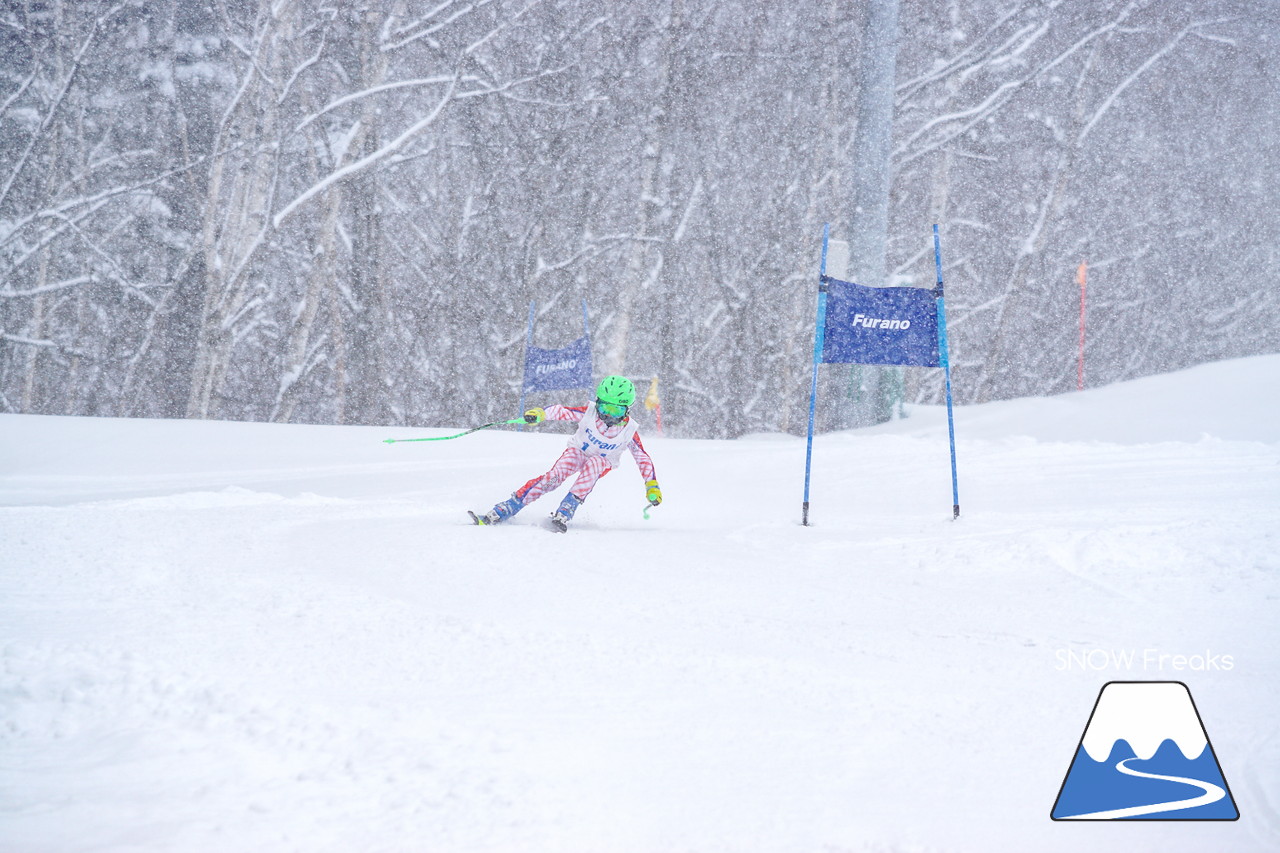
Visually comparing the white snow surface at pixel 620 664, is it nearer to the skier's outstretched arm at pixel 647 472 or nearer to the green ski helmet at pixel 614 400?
the skier's outstretched arm at pixel 647 472

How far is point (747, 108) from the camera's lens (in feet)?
77.9

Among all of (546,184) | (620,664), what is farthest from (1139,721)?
(546,184)

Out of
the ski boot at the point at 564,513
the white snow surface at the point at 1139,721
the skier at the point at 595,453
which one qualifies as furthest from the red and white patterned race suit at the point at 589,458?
the white snow surface at the point at 1139,721

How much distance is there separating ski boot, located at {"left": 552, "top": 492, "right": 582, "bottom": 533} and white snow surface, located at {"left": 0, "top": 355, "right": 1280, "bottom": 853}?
30 centimetres

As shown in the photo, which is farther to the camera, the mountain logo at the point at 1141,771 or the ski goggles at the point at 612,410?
the ski goggles at the point at 612,410

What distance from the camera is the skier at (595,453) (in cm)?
766

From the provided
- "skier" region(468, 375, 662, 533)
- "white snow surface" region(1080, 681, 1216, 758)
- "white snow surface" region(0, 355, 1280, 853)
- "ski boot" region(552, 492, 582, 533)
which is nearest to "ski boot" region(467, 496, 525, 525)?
"skier" region(468, 375, 662, 533)

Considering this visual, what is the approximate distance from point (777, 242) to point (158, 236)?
14.1 metres

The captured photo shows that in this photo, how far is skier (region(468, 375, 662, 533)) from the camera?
25.1ft

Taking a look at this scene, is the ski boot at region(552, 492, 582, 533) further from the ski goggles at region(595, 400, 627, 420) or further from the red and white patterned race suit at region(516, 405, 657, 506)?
the ski goggles at region(595, 400, 627, 420)

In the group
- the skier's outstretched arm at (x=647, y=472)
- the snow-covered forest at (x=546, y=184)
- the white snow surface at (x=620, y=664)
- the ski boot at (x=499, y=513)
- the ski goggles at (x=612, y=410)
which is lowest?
the white snow surface at (x=620, y=664)

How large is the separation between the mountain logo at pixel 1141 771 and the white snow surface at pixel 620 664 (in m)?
0.06

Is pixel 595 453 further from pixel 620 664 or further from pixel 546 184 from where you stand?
pixel 546 184

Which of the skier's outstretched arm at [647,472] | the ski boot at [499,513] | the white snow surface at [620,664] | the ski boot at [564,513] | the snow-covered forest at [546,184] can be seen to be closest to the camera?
the white snow surface at [620,664]
